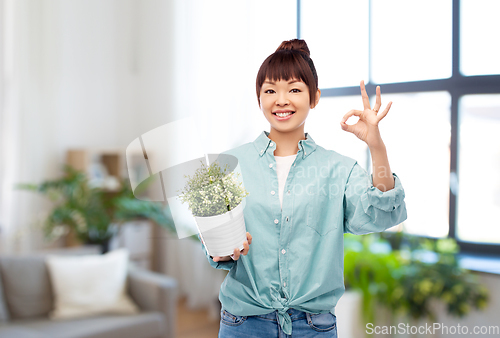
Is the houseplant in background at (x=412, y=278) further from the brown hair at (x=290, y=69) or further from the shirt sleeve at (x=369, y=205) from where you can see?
the brown hair at (x=290, y=69)

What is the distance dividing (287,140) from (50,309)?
2.01m

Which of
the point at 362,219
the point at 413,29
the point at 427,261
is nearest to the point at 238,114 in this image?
the point at 413,29

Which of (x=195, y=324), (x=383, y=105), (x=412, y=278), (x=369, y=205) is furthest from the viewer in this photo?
(x=195, y=324)

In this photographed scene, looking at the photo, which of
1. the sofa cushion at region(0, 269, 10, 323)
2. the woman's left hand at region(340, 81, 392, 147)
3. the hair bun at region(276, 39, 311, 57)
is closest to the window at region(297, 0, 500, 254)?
the hair bun at region(276, 39, 311, 57)

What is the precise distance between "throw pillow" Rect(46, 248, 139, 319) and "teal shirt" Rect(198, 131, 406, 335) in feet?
5.54

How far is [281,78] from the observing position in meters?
0.92

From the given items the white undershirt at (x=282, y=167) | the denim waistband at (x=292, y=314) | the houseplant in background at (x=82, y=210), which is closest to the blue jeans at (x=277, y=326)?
the denim waistband at (x=292, y=314)

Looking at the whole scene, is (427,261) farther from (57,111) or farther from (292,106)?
(57,111)

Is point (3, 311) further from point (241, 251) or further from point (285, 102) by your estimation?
point (285, 102)

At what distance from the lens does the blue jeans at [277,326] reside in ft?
2.95

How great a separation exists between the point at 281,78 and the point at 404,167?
168cm

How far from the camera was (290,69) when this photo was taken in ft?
3.02

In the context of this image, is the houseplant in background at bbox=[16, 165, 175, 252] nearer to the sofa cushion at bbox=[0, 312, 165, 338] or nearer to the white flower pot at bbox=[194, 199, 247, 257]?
the sofa cushion at bbox=[0, 312, 165, 338]

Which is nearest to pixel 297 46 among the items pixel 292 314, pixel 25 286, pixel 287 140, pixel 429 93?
pixel 287 140
